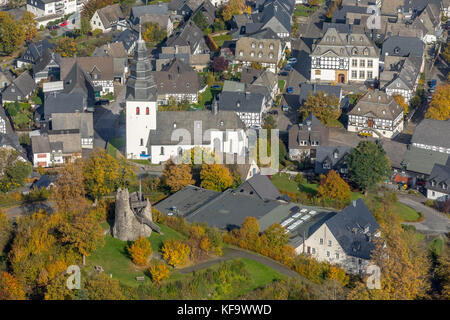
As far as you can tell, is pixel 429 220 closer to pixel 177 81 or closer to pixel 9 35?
pixel 177 81

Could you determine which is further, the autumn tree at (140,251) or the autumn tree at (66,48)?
the autumn tree at (66,48)

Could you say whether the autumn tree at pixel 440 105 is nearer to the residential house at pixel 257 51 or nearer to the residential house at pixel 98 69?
the residential house at pixel 257 51

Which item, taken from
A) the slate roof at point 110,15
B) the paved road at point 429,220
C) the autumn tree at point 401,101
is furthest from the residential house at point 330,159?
the slate roof at point 110,15

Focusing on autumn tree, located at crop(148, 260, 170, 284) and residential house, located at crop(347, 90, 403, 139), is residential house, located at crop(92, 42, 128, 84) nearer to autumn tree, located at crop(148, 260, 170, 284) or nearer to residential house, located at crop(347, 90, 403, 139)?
residential house, located at crop(347, 90, 403, 139)

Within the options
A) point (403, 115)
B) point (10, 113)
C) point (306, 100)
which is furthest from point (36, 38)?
point (403, 115)

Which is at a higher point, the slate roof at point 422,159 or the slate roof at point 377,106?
the slate roof at point 377,106

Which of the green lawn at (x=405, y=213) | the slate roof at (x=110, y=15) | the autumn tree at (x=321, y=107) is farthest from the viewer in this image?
the slate roof at (x=110, y=15)

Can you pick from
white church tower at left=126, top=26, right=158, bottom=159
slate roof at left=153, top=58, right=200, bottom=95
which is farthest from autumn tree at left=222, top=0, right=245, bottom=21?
white church tower at left=126, top=26, right=158, bottom=159
